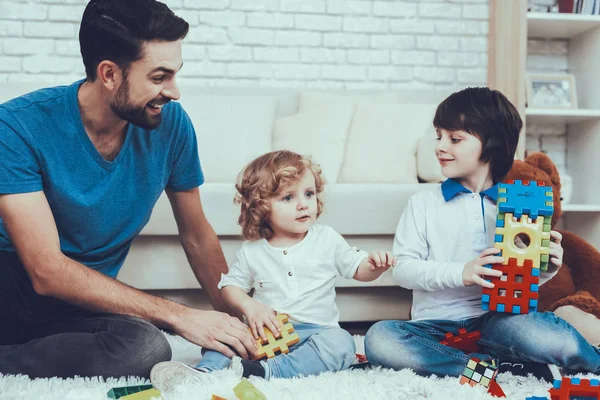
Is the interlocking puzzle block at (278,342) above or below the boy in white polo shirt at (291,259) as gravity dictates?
below

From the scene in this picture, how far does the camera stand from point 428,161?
2.39 metres

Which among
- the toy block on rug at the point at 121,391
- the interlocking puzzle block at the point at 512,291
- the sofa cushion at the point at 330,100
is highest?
the sofa cushion at the point at 330,100

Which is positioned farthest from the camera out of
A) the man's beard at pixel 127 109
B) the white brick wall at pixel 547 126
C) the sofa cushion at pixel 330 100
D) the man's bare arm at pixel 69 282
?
the white brick wall at pixel 547 126

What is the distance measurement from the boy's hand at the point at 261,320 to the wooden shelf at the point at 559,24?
1.99 m

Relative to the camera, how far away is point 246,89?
282 centimetres

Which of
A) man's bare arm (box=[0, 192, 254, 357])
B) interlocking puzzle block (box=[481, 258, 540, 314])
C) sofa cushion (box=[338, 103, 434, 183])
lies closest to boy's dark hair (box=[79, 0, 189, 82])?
man's bare arm (box=[0, 192, 254, 357])

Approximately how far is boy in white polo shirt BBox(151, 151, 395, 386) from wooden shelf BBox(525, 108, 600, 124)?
5.08ft

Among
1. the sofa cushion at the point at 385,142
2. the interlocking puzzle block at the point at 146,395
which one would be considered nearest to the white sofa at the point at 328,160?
the sofa cushion at the point at 385,142

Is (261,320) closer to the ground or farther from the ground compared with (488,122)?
closer to the ground

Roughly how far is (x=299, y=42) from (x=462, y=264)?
175cm

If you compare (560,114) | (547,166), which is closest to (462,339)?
(547,166)

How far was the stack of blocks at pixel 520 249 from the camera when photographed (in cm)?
139

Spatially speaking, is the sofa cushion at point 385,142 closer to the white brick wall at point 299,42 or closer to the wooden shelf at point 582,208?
the white brick wall at point 299,42

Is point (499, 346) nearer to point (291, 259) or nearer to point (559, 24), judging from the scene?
point (291, 259)
